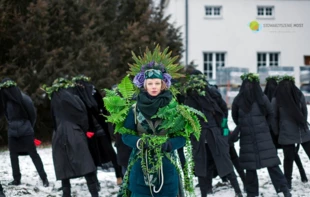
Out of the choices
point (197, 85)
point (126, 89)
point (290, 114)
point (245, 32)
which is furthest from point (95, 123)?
point (245, 32)

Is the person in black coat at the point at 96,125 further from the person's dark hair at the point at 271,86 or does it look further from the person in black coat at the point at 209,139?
the person's dark hair at the point at 271,86

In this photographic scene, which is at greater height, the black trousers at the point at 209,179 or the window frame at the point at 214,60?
the window frame at the point at 214,60

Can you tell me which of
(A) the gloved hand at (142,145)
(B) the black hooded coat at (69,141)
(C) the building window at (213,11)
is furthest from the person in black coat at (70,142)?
(C) the building window at (213,11)

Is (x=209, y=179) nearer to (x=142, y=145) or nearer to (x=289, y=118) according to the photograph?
(x=289, y=118)

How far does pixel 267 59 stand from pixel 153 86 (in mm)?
28383

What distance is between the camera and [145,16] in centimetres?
1933

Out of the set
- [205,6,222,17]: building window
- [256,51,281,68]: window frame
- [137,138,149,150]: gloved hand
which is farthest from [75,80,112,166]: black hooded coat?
[256,51,281,68]: window frame

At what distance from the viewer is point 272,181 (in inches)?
376

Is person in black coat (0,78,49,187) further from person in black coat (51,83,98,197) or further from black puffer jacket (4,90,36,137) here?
person in black coat (51,83,98,197)

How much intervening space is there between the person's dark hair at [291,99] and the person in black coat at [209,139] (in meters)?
1.08

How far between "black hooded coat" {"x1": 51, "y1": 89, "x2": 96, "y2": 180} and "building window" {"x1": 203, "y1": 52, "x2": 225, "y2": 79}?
24.0 m

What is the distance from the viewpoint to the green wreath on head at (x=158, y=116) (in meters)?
5.88

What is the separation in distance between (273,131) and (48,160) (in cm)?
636

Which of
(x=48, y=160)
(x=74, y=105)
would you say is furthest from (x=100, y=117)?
(x=48, y=160)
